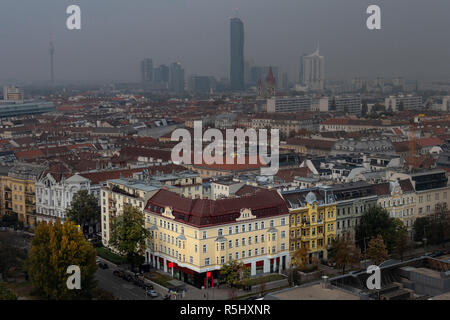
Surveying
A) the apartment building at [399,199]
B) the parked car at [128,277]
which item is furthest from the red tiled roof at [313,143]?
the parked car at [128,277]

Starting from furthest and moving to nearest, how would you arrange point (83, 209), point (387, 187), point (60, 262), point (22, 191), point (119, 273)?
point (22, 191)
point (83, 209)
point (387, 187)
point (119, 273)
point (60, 262)

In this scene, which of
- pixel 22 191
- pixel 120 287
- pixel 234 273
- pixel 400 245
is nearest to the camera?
pixel 234 273

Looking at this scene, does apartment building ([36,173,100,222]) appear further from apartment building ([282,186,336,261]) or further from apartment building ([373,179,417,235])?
apartment building ([373,179,417,235])

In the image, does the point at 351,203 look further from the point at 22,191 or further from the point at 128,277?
the point at 22,191

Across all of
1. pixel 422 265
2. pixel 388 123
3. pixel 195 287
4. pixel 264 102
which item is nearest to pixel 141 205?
pixel 195 287

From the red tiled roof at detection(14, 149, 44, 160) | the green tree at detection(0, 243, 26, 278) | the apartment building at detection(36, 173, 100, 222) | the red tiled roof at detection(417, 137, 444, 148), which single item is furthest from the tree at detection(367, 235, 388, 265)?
the red tiled roof at detection(417, 137, 444, 148)

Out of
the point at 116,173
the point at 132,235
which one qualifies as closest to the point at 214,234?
the point at 132,235
